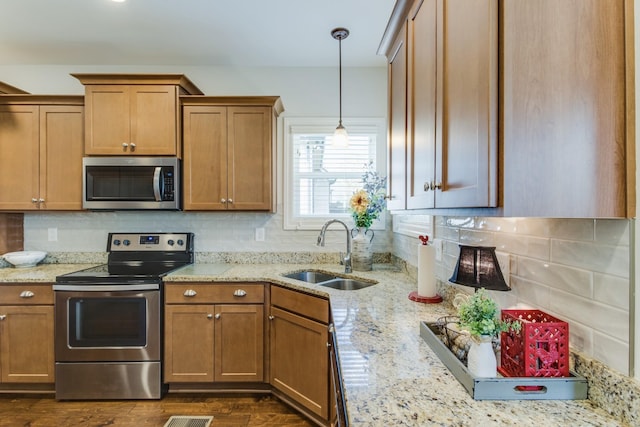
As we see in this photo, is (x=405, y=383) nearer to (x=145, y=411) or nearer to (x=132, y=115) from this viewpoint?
(x=145, y=411)

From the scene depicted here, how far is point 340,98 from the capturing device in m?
2.74

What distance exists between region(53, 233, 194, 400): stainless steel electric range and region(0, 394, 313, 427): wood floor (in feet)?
0.24

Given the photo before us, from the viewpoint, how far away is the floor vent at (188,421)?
79.8 inches

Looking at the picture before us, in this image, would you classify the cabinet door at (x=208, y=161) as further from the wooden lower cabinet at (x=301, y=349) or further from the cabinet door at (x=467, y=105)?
the cabinet door at (x=467, y=105)

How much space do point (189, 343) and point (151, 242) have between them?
3.14ft

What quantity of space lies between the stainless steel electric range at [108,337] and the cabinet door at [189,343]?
0.21ft

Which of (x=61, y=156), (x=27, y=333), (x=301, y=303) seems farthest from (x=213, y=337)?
(x=61, y=156)

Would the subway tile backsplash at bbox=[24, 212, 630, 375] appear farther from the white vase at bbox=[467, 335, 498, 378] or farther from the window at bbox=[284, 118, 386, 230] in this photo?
the window at bbox=[284, 118, 386, 230]

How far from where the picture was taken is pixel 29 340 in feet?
7.49

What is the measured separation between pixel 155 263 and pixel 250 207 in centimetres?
94

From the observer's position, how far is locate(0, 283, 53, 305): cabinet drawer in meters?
2.27

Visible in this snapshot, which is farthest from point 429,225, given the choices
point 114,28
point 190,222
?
point 114,28

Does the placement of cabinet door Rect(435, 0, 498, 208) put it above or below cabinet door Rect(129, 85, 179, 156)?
below

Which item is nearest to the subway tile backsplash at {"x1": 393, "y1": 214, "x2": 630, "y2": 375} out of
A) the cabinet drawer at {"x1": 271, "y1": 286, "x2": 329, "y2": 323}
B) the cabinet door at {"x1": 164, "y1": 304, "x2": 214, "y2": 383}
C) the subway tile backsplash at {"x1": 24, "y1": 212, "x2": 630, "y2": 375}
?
the subway tile backsplash at {"x1": 24, "y1": 212, "x2": 630, "y2": 375}
